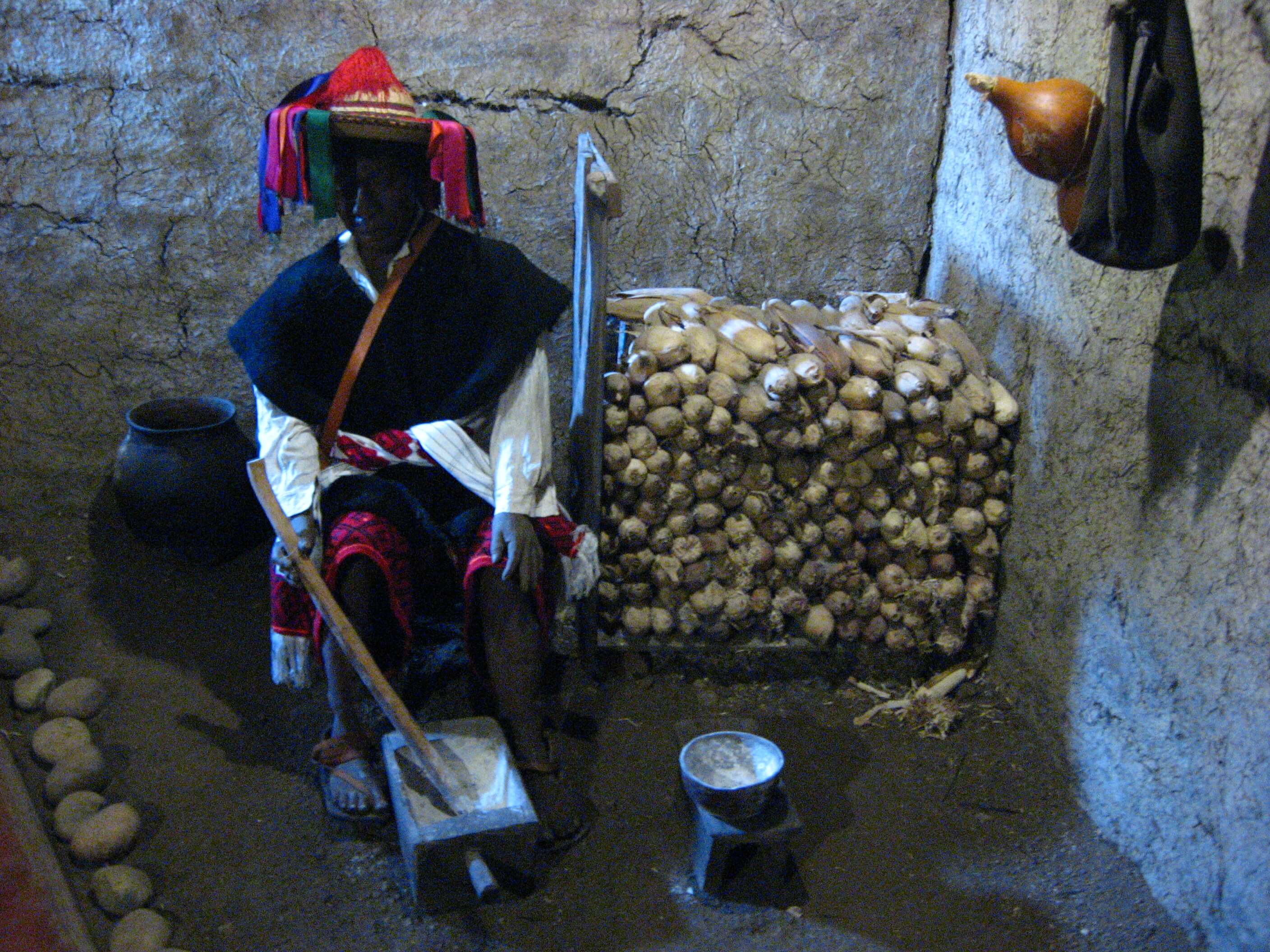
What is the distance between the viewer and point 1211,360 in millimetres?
2314

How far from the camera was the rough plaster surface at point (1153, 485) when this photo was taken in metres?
2.18

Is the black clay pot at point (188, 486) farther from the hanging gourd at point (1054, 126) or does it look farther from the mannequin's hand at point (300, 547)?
the hanging gourd at point (1054, 126)

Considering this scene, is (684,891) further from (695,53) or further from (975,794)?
(695,53)

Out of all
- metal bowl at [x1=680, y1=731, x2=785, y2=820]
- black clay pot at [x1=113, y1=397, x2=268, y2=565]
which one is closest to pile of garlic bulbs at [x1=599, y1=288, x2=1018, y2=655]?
metal bowl at [x1=680, y1=731, x2=785, y2=820]

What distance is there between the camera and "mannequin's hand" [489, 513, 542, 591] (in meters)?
2.67

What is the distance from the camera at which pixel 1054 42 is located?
9.81 ft

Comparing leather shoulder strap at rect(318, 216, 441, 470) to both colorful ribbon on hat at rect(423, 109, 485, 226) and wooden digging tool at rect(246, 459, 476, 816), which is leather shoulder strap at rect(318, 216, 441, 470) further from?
wooden digging tool at rect(246, 459, 476, 816)

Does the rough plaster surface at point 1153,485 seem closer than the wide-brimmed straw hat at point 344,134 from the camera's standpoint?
Yes

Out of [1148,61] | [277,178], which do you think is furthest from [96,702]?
[1148,61]

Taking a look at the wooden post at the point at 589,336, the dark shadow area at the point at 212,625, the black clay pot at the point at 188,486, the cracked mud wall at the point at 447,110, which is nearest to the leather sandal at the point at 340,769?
the dark shadow area at the point at 212,625

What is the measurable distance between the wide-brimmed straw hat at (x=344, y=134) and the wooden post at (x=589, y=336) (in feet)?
1.16

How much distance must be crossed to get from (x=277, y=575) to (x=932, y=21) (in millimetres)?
3087

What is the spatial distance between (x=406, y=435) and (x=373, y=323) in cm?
33

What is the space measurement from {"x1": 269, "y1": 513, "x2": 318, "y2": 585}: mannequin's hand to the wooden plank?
0.83 metres
